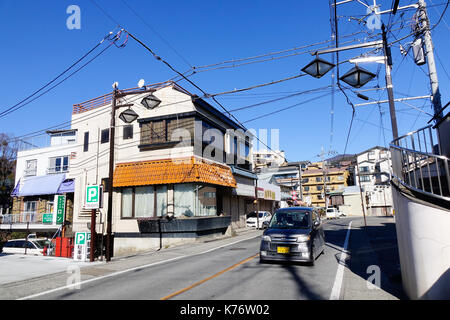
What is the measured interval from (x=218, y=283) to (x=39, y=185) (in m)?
29.5

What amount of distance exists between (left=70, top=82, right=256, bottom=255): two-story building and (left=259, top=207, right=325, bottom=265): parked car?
9.39 m

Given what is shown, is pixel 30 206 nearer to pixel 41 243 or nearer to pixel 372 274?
pixel 41 243

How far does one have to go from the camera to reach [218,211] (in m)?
24.0

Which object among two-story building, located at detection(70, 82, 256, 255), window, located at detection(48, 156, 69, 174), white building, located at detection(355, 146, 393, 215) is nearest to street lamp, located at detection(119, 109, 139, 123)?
two-story building, located at detection(70, 82, 256, 255)

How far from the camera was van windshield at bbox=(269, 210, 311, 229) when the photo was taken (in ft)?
33.9

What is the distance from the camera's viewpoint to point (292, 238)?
9.48m

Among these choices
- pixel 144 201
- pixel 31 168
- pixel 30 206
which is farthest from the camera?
pixel 31 168

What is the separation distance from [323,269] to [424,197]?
4.48 m

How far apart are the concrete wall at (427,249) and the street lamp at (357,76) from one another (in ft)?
12.1

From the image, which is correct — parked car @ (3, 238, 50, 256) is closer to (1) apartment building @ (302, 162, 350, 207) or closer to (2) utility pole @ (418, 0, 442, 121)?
(2) utility pole @ (418, 0, 442, 121)

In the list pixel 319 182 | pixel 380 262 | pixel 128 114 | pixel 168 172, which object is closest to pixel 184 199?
pixel 168 172

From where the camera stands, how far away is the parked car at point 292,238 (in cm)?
940

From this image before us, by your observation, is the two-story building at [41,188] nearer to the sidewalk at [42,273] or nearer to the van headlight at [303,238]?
the sidewalk at [42,273]
